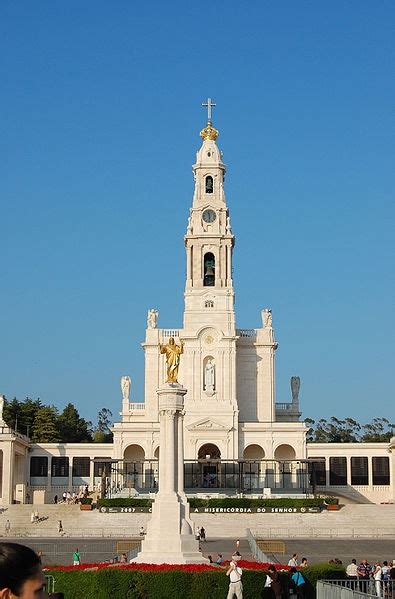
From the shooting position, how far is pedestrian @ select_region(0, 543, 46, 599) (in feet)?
10.4

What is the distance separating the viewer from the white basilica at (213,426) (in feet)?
269

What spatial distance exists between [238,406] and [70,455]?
16.2 meters

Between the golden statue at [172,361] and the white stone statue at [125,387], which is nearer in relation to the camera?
the golden statue at [172,361]

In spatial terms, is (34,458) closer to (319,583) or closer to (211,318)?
(211,318)

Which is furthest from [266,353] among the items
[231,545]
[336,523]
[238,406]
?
[231,545]

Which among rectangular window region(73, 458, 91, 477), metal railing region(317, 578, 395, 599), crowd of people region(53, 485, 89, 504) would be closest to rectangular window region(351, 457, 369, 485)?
crowd of people region(53, 485, 89, 504)

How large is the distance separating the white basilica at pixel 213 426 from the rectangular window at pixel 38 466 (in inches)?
3.6

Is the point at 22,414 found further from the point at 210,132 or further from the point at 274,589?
the point at 274,589

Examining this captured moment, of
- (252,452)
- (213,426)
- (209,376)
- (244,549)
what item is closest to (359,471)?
(252,452)

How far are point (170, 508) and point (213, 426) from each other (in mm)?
47734

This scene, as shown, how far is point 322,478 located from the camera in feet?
289

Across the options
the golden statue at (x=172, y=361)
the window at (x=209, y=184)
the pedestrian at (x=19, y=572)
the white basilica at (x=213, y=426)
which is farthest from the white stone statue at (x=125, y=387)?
the pedestrian at (x=19, y=572)

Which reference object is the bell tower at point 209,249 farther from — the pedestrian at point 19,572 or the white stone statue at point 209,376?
the pedestrian at point 19,572

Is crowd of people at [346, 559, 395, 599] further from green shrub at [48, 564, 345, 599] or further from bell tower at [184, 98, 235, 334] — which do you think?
bell tower at [184, 98, 235, 334]
